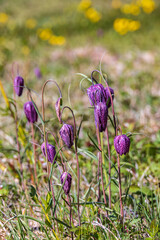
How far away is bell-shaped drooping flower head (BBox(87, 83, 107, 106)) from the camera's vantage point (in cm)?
129

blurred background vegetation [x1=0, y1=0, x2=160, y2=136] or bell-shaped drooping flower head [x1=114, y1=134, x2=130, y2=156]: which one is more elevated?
blurred background vegetation [x1=0, y1=0, x2=160, y2=136]

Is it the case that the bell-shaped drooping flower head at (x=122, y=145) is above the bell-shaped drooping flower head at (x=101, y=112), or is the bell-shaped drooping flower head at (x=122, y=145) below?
below

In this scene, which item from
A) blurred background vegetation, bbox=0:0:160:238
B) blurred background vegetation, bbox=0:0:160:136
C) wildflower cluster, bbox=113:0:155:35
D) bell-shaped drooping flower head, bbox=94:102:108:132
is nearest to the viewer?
bell-shaped drooping flower head, bbox=94:102:108:132

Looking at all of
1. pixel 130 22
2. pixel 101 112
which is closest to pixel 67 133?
pixel 101 112

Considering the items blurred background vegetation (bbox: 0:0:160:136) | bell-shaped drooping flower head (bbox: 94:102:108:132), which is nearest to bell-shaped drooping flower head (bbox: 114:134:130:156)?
bell-shaped drooping flower head (bbox: 94:102:108:132)

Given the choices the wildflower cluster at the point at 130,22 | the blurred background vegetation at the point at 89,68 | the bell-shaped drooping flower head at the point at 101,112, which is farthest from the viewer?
the wildflower cluster at the point at 130,22

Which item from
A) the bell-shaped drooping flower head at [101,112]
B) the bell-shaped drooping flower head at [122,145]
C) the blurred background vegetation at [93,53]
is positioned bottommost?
the bell-shaped drooping flower head at [122,145]

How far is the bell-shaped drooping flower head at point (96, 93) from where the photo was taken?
1291mm

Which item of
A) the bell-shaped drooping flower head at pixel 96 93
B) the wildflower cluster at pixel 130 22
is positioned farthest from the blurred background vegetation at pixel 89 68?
the bell-shaped drooping flower head at pixel 96 93

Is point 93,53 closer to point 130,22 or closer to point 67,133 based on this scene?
point 130,22

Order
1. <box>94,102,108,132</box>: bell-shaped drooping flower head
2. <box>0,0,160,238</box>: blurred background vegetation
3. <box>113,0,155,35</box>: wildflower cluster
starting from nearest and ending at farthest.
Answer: <box>94,102,108,132</box>: bell-shaped drooping flower head, <box>0,0,160,238</box>: blurred background vegetation, <box>113,0,155,35</box>: wildflower cluster

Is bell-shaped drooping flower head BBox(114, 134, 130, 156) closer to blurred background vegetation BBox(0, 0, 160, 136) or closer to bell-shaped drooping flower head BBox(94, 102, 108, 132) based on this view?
bell-shaped drooping flower head BBox(94, 102, 108, 132)

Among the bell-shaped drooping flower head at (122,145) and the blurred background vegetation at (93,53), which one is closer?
the bell-shaped drooping flower head at (122,145)

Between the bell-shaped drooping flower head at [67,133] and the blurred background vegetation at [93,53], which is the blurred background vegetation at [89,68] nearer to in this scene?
the blurred background vegetation at [93,53]
